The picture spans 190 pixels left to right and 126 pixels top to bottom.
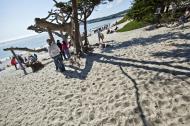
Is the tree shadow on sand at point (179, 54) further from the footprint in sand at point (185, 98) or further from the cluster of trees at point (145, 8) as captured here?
the cluster of trees at point (145, 8)

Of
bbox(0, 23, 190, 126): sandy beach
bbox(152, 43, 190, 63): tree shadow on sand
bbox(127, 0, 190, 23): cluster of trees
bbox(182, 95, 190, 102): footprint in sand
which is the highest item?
bbox(127, 0, 190, 23): cluster of trees

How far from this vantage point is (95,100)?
7.49 metres

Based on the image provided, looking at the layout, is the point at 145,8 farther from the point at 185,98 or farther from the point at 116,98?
the point at 185,98

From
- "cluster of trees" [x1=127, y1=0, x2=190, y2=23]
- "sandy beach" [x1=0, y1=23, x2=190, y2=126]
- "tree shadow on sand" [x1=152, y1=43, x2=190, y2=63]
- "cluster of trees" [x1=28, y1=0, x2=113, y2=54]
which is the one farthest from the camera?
"cluster of trees" [x1=127, y1=0, x2=190, y2=23]

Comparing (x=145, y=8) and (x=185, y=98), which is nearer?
(x=185, y=98)

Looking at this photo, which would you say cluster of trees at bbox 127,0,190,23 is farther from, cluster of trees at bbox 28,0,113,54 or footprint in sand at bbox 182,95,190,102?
footprint in sand at bbox 182,95,190,102

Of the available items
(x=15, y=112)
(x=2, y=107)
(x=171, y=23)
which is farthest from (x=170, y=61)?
(x=171, y=23)

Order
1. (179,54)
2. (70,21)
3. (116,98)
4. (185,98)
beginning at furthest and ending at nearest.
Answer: (70,21), (179,54), (116,98), (185,98)

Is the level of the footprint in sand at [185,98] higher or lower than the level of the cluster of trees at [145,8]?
lower

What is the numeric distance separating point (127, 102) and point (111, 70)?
12.8 ft

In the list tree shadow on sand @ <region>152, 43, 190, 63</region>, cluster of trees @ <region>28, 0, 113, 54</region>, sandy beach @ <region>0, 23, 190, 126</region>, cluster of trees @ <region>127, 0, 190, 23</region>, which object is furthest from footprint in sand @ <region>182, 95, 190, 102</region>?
cluster of trees @ <region>127, 0, 190, 23</region>

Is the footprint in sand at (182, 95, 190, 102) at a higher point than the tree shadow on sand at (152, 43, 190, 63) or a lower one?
lower

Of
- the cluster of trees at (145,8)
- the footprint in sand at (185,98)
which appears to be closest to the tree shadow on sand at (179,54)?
the footprint in sand at (185,98)

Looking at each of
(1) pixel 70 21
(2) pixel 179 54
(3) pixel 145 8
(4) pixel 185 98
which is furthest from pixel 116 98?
(3) pixel 145 8
